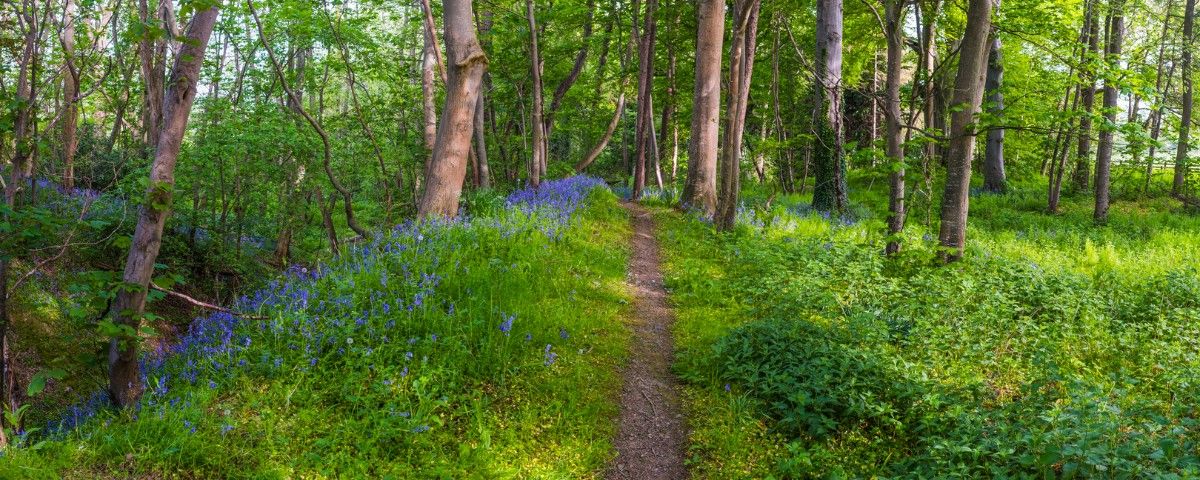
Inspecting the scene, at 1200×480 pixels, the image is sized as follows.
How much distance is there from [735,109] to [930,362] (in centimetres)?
514

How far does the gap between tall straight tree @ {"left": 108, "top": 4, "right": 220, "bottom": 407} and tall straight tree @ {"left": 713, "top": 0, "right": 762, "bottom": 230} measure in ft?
22.0

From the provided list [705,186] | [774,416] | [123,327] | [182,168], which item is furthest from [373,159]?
[774,416]

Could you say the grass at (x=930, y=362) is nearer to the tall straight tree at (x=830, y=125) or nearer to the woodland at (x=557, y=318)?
the woodland at (x=557, y=318)

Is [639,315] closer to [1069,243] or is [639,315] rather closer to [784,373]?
[784,373]

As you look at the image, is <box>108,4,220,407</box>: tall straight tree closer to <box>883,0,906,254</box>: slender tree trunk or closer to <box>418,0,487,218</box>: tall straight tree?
<box>418,0,487,218</box>: tall straight tree

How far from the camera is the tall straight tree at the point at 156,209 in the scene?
12.7ft

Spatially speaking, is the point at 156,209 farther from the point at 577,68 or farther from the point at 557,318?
the point at 577,68

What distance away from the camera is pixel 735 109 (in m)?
9.09

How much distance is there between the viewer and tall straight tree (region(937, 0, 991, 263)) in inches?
253

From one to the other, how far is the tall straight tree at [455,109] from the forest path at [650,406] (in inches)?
103

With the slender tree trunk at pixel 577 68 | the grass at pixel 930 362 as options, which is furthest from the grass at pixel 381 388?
the slender tree trunk at pixel 577 68

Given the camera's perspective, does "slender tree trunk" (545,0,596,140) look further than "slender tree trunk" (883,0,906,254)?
Yes

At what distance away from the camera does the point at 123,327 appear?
3.53m

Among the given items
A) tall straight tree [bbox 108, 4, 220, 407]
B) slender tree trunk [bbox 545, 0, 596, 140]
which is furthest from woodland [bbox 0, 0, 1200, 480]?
slender tree trunk [bbox 545, 0, 596, 140]
